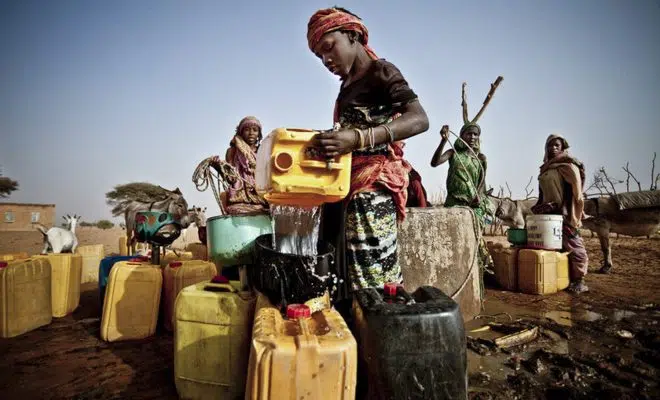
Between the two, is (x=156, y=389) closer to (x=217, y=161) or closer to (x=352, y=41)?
(x=217, y=161)

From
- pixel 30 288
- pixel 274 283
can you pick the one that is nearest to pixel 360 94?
pixel 274 283

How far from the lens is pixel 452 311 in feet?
3.79

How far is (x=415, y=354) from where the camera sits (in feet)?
3.61

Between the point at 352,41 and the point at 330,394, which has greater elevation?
the point at 352,41

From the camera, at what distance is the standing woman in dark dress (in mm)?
1563

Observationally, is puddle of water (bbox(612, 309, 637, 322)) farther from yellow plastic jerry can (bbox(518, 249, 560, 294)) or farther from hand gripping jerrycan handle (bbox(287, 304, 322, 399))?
hand gripping jerrycan handle (bbox(287, 304, 322, 399))

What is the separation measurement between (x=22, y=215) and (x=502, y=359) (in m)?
33.5

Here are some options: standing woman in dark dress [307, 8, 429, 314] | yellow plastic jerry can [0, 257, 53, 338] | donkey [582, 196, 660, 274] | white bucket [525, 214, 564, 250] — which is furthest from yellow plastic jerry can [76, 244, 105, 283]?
donkey [582, 196, 660, 274]

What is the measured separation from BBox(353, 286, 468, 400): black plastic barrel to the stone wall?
1.86m

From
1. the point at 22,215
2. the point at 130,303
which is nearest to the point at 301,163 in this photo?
the point at 130,303

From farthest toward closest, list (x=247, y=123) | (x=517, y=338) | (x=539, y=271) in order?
(x=539, y=271), (x=247, y=123), (x=517, y=338)

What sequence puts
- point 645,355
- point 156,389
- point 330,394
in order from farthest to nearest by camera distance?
point 645,355 < point 156,389 < point 330,394

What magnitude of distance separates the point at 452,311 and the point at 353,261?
1.84 ft

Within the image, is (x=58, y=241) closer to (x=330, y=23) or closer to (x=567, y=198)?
(x=330, y=23)
